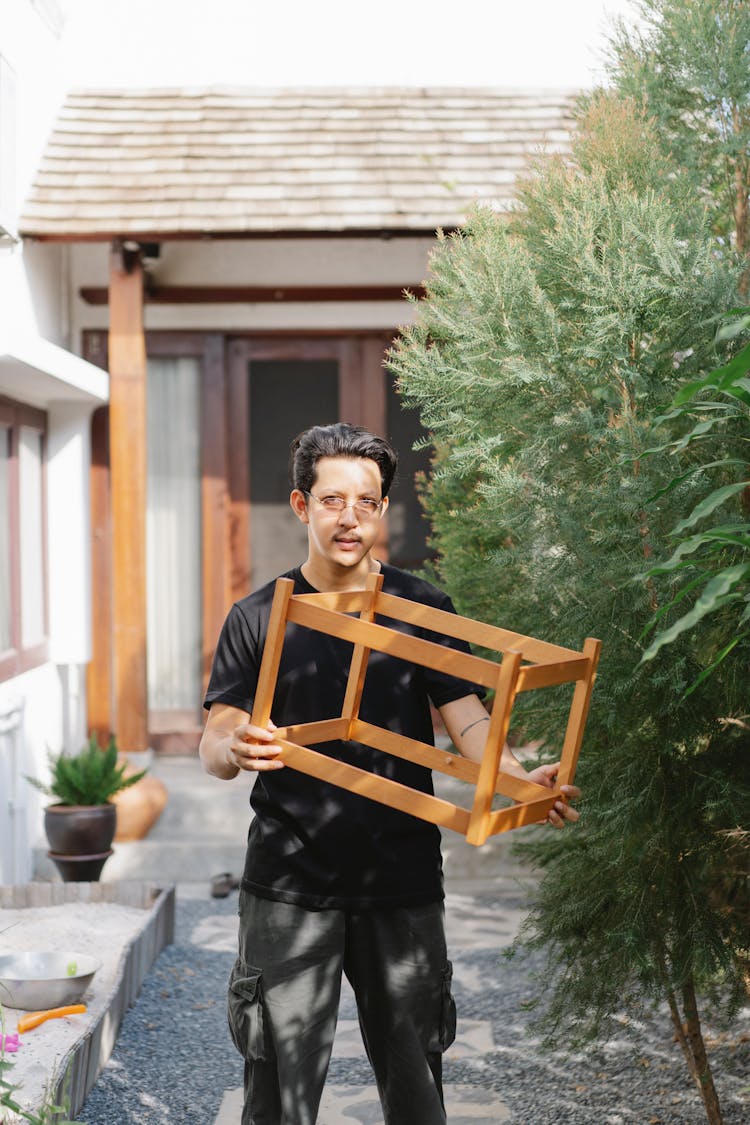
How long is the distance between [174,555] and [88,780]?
2554 millimetres

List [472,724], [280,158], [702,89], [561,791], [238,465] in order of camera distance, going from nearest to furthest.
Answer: [561,791] → [472,724] → [702,89] → [280,158] → [238,465]

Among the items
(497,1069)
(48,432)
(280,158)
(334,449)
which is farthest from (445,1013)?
(280,158)

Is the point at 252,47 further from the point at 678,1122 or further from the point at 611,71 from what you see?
the point at 678,1122

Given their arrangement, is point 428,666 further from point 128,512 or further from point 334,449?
point 128,512

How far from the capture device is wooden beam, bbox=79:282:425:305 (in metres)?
7.91

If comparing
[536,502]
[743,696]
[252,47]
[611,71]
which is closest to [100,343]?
[252,47]

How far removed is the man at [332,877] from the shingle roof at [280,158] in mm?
4473

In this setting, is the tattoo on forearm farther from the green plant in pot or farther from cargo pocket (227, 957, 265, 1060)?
the green plant in pot

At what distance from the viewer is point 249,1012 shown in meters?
2.38

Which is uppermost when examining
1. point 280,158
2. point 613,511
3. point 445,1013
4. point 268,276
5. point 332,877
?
point 280,158

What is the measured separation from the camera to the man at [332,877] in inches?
93.0

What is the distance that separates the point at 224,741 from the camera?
7.50 ft

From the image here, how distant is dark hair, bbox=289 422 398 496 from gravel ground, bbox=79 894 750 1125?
68.1 inches

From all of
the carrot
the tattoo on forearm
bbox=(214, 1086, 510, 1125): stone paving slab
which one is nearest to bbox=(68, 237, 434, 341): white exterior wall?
the carrot
